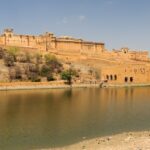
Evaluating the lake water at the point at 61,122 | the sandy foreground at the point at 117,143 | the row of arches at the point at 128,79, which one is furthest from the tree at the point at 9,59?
the sandy foreground at the point at 117,143

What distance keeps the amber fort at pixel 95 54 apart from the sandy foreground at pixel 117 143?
152 feet

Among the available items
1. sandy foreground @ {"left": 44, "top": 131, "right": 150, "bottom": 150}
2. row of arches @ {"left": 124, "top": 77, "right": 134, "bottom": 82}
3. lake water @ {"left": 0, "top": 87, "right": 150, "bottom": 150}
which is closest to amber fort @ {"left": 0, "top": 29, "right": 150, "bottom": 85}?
row of arches @ {"left": 124, "top": 77, "right": 134, "bottom": 82}

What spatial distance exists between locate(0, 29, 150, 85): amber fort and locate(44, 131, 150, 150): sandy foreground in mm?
46360

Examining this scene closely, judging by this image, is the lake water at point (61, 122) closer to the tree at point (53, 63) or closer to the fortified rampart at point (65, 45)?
the tree at point (53, 63)

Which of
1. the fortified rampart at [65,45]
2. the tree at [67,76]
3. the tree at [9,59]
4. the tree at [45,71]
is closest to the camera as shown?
the tree at [67,76]

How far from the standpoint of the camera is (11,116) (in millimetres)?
28859

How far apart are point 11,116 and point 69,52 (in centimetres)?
5439

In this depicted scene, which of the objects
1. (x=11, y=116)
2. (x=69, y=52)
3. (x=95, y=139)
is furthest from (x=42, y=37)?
(x=95, y=139)

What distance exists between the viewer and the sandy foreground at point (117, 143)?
57.0ft

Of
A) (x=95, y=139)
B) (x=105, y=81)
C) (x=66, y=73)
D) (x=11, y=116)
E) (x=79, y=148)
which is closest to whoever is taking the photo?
(x=79, y=148)

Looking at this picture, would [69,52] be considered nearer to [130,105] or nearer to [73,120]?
[130,105]

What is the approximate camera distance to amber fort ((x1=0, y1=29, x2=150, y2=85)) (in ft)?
230

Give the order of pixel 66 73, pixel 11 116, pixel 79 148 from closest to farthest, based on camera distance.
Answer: pixel 79 148 → pixel 11 116 → pixel 66 73

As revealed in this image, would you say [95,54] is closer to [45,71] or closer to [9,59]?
[45,71]
